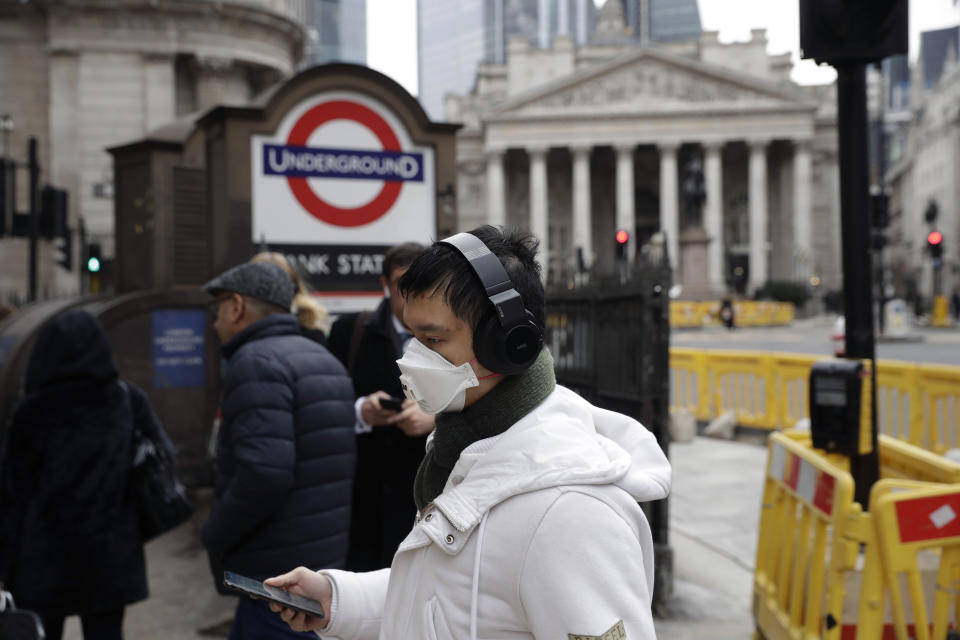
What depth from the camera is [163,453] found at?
12.0ft

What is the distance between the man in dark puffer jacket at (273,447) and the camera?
9.32 ft

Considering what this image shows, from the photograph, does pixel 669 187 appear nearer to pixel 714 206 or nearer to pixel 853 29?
pixel 714 206

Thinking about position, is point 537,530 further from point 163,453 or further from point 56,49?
point 56,49

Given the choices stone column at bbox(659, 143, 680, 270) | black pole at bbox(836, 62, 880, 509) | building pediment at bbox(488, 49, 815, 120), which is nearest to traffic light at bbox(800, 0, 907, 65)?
black pole at bbox(836, 62, 880, 509)

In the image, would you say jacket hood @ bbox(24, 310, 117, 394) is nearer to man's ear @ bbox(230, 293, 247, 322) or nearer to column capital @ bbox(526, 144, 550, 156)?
man's ear @ bbox(230, 293, 247, 322)

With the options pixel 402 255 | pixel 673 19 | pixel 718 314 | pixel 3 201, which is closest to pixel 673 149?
pixel 718 314

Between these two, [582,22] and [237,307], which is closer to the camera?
[237,307]

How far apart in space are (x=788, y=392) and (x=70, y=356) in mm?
9989

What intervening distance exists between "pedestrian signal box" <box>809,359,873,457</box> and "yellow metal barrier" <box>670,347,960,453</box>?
15.4ft

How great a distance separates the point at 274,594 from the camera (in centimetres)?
158

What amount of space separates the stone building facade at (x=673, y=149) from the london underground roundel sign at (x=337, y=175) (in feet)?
171

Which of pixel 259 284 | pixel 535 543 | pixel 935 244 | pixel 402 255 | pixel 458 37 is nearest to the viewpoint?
pixel 535 543

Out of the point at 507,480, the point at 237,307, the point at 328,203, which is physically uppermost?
the point at 328,203

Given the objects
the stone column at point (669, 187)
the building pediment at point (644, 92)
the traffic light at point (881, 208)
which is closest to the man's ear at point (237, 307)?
the traffic light at point (881, 208)
